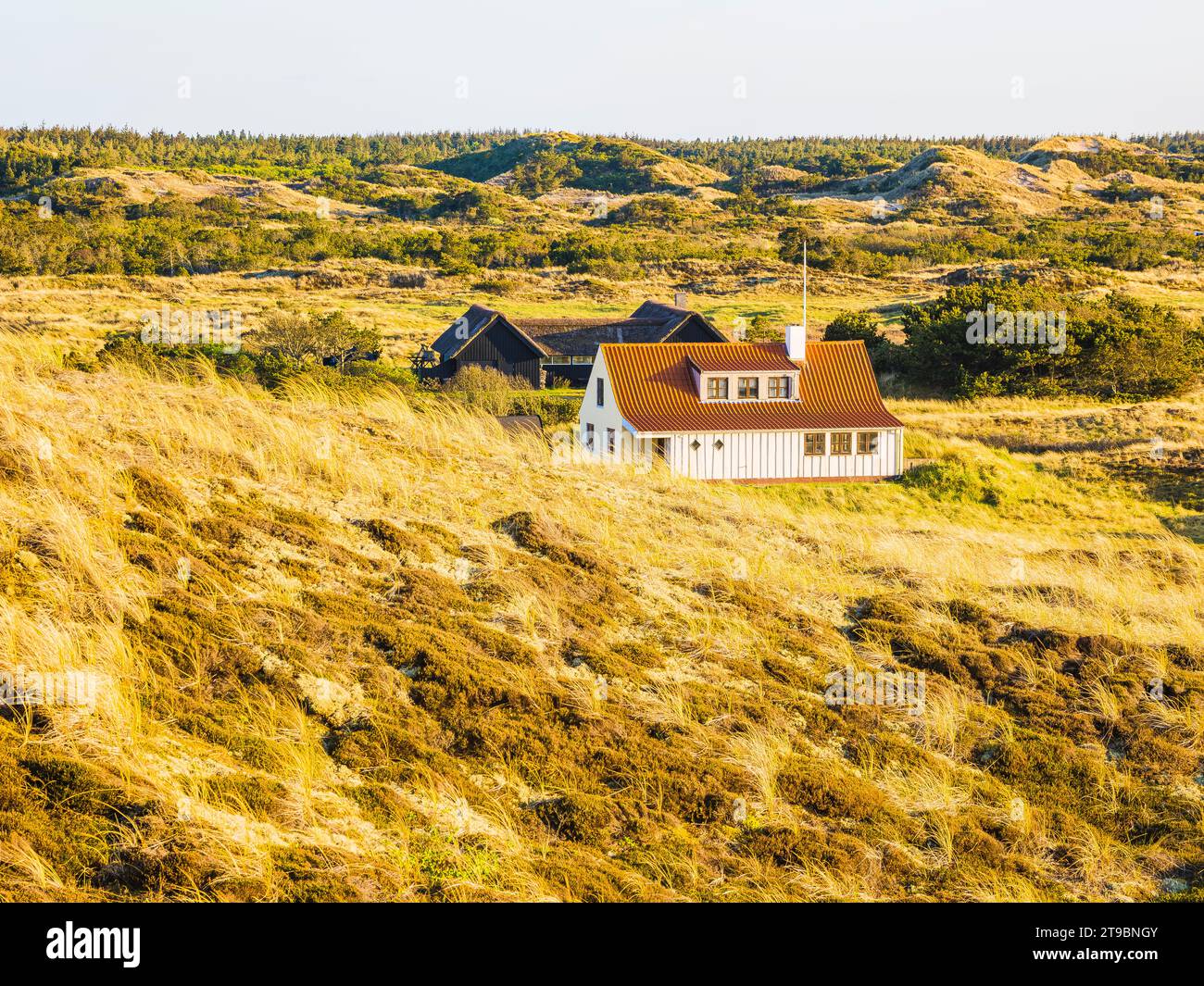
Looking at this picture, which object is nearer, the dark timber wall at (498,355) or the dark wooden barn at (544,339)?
the dark timber wall at (498,355)

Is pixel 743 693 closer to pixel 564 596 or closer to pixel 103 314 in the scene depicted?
pixel 564 596

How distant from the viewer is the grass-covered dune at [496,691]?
7301 mm

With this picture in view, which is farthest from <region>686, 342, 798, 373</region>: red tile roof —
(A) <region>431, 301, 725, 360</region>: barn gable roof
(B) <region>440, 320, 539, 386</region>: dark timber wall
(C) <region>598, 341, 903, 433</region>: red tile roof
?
(A) <region>431, 301, 725, 360</region>: barn gable roof

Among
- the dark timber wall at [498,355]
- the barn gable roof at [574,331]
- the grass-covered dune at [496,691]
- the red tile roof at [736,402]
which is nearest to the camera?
the grass-covered dune at [496,691]

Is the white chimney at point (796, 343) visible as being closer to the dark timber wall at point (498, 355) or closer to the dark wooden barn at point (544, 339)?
the dark wooden barn at point (544, 339)

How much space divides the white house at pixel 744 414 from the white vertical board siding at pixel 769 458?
0.03 metres

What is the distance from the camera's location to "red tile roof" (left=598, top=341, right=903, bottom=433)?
36.2 m

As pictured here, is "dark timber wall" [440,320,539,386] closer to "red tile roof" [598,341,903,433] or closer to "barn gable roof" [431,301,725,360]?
"barn gable roof" [431,301,725,360]

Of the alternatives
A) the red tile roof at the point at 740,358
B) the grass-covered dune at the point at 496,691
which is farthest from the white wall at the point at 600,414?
the grass-covered dune at the point at 496,691

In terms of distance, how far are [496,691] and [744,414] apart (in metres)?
27.9

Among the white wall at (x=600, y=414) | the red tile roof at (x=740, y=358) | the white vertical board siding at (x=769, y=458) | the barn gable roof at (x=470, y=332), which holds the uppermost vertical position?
the barn gable roof at (x=470, y=332)

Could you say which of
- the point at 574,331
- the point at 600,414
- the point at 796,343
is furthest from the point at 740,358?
the point at 574,331

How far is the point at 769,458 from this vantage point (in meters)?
36.5

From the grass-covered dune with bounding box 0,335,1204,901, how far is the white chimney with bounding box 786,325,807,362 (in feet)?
72.0
